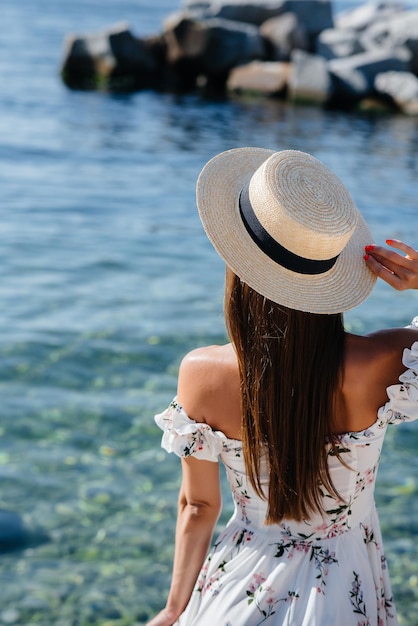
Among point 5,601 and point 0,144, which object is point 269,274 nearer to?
point 5,601

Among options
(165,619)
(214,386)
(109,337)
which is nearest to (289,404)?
(214,386)

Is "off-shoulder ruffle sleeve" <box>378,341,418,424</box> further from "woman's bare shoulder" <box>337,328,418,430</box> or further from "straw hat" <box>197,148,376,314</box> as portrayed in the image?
"straw hat" <box>197,148,376,314</box>

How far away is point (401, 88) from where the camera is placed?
1905 centimetres

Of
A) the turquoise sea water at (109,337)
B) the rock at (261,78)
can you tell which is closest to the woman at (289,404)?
the turquoise sea water at (109,337)

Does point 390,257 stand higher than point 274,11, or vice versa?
point 390,257

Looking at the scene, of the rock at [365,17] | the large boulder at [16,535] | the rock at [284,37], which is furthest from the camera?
the rock at [365,17]

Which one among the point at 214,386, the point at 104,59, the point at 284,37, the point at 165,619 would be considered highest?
the point at 214,386

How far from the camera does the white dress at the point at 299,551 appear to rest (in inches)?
80.0

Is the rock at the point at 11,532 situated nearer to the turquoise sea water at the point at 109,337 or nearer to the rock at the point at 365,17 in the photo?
the turquoise sea water at the point at 109,337

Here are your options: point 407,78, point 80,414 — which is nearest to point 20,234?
point 80,414

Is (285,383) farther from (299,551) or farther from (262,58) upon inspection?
(262,58)

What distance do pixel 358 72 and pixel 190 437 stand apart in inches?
726

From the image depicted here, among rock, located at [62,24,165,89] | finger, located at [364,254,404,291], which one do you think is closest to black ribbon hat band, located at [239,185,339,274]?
finger, located at [364,254,404,291]

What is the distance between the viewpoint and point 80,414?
5.29 meters
